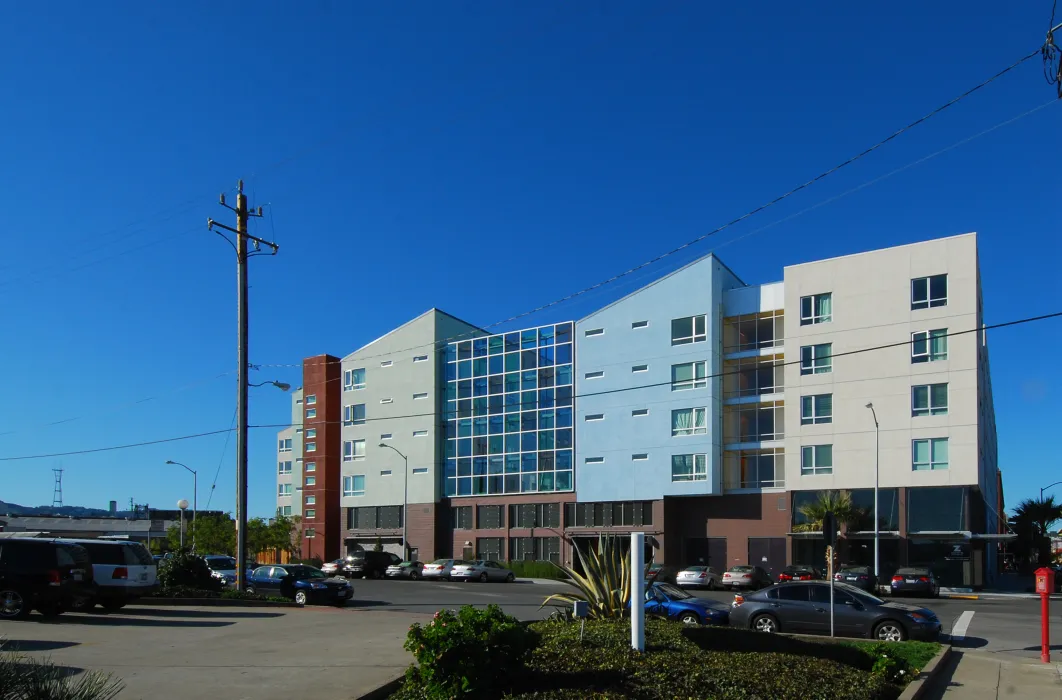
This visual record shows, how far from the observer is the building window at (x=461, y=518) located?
64812 mm

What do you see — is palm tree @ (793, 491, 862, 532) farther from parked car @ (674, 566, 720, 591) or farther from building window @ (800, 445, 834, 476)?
parked car @ (674, 566, 720, 591)

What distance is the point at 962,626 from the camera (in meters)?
23.6

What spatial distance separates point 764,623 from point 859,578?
18044 millimetres

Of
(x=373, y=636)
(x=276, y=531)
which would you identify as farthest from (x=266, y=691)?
(x=276, y=531)

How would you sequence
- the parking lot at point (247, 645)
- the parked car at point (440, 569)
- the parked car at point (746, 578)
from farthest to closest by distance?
the parked car at point (440, 569) < the parked car at point (746, 578) < the parking lot at point (247, 645)

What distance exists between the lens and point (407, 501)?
2675 inches

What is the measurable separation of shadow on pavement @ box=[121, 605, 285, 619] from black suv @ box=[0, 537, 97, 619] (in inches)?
85.6

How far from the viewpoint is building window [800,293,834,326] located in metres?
49.7

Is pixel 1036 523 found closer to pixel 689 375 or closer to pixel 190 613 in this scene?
pixel 689 375

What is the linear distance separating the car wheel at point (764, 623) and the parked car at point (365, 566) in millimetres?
38997

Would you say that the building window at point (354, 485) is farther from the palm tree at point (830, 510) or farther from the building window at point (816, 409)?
the building window at point (816, 409)

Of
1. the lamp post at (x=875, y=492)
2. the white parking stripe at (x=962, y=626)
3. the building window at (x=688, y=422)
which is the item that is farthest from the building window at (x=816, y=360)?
the white parking stripe at (x=962, y=626)

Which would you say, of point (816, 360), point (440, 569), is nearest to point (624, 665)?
point (816, 360)

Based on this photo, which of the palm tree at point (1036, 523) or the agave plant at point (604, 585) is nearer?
the agave plant at point (604, 585)
